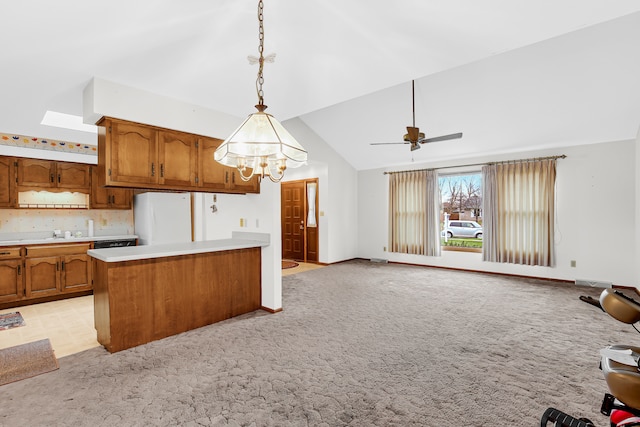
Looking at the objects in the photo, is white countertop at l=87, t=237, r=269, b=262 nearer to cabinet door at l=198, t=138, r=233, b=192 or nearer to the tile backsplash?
cabinet door at l=198, t=138, r=233, b=192

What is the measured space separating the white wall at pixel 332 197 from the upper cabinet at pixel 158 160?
3.37 meters

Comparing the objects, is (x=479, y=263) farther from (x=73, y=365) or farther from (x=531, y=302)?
(x=73, y=365)

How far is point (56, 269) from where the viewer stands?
4.36m

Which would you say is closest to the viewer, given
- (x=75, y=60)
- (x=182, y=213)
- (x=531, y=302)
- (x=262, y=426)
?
(x=262, y=426)

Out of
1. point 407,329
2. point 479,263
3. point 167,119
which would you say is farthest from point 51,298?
point 479,263

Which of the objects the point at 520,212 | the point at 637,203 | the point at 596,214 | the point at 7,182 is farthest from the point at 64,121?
the point at 637,203

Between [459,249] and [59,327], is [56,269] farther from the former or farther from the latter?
[459,249]

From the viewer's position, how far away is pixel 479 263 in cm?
633

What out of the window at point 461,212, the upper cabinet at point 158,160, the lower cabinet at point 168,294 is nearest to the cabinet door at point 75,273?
the lower cabinet at point 168,294

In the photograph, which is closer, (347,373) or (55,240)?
(347,373)

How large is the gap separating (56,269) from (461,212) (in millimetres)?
7644

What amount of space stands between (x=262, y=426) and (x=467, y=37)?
2.98 metres

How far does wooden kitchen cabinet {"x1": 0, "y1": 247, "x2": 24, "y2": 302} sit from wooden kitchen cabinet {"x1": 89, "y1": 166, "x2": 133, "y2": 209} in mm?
1201

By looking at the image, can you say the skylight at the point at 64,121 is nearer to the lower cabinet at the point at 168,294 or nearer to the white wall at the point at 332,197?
the lower cabinet at the point at 168,294
